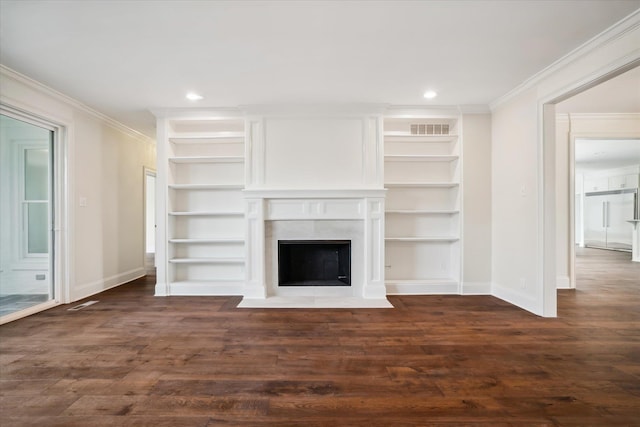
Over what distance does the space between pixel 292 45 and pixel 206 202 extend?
8.96 ft

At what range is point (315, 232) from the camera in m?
4.00

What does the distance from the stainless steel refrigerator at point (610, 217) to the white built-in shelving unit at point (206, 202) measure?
1092 cm

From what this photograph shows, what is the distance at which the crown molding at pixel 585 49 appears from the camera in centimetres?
221

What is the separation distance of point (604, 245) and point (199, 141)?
12845 millimetres

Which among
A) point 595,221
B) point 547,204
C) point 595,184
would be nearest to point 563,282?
point 547,204

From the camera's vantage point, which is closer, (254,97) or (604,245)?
(254,97)

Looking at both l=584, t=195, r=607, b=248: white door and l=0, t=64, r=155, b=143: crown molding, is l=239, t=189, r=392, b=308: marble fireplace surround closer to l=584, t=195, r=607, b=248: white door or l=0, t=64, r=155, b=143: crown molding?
l=0, t=64, r=155, b=143: crown molding

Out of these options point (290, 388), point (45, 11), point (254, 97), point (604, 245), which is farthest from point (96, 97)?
point (604, 245)

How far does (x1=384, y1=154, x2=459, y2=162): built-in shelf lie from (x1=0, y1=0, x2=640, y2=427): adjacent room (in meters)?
0.04

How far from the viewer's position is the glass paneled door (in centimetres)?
324

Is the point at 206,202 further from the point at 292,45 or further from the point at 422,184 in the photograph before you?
the point at 422,184

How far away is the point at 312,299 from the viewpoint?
3861mm

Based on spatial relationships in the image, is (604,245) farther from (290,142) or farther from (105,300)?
(105,300)

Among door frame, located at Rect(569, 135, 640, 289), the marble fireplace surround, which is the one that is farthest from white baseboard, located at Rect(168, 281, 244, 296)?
door frame, located at Rect(569, 135, 640, 289)
